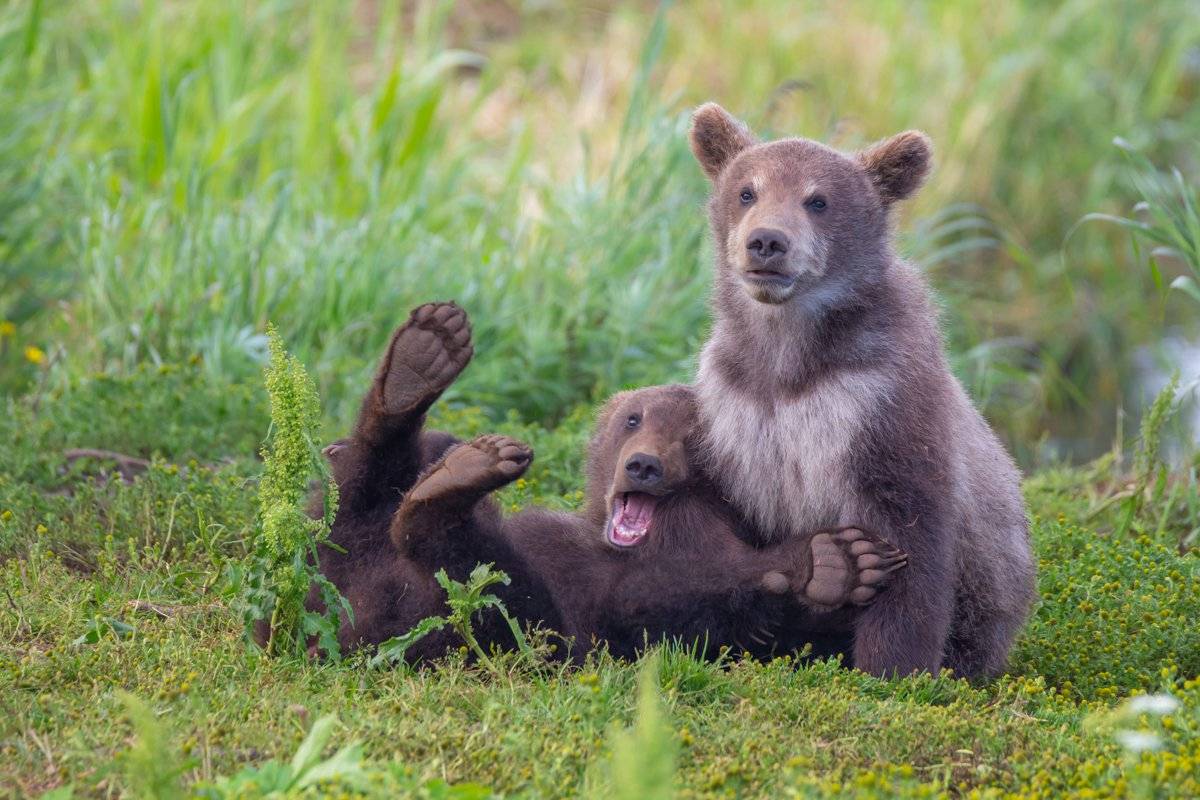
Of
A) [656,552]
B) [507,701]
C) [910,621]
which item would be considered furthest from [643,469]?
[507,701]

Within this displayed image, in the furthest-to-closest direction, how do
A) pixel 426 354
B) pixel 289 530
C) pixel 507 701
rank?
1. pixel 426 354
2. pixel 289 530
3. pixel 507 701

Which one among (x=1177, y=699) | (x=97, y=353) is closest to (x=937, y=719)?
(x=1177, y=699)

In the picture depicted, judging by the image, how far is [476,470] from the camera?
160 inches

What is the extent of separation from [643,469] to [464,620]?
92 centimetres

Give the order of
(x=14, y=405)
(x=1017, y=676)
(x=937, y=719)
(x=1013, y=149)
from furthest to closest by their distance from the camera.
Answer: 1. (x=1013, y=149)
2. (x=14, y=405)
3. (x=1017, y=676)
4. (x=937, y=719)

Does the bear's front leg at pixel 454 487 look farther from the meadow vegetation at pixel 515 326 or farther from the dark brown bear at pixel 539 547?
the meadow vegetation at pixel 515 326

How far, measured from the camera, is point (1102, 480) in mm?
7023

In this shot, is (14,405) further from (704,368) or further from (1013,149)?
(1013,149)

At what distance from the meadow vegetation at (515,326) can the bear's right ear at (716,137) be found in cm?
143

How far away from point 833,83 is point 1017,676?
25.8 ft

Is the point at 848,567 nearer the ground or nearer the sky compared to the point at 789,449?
nearer the ground

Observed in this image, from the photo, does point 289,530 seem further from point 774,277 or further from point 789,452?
point 774,277

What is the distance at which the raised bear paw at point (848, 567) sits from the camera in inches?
168

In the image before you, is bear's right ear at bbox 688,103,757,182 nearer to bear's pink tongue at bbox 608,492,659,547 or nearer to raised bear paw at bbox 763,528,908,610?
bear's pink tongue at bbox 608,492,659,547
